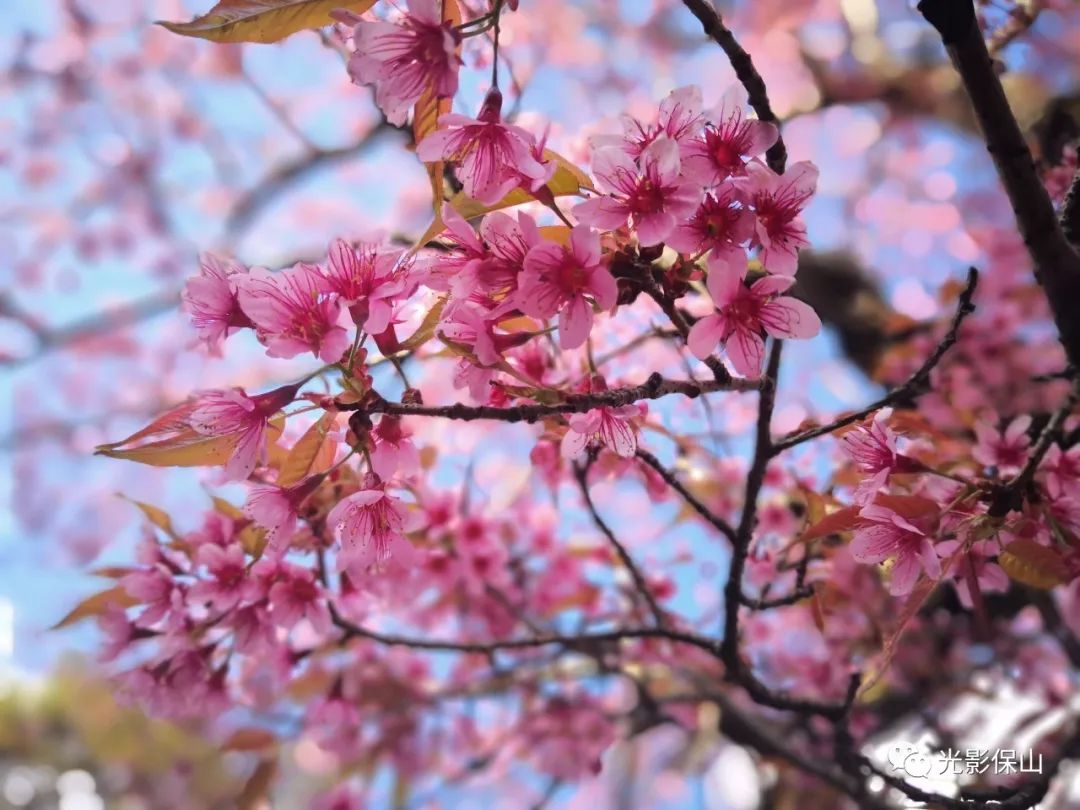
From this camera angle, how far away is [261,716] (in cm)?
157

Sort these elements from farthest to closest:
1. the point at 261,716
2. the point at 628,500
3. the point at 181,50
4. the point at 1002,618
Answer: the point at 181,50
the point at 628,500
the point at 1002,618
the point at 261,716

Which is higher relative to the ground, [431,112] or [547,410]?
[431,112]

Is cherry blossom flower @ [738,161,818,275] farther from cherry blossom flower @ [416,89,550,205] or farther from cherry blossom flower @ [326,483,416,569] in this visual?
cherry blossom flower @ [326,483,416,569]

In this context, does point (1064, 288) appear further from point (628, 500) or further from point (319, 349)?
point (628, 500)

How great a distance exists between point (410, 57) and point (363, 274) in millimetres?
163

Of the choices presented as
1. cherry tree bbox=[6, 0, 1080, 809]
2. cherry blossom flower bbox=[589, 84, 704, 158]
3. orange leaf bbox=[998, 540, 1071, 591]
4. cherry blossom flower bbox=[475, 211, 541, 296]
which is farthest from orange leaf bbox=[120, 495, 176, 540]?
→ orange leaf bbox=[998, 540, 1071, 591]

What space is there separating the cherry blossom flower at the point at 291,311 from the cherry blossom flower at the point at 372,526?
0.13m

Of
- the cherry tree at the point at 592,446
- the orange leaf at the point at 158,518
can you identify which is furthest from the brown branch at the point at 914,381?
the orange leaf at the point at 158,518

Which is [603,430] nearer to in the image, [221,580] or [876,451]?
[876,451]

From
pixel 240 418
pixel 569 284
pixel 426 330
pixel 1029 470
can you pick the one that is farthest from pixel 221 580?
pixel 1029 470

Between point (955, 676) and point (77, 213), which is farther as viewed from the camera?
point (77, 213)

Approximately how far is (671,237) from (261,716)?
1.37m

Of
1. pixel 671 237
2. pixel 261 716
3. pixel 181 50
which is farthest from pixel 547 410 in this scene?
pixel 181 50

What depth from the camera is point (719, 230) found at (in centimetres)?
60
